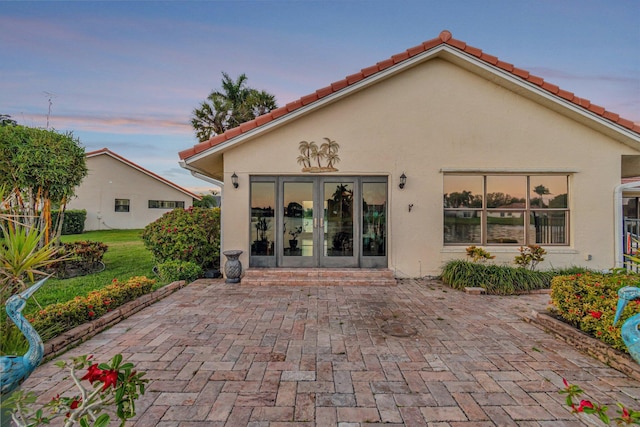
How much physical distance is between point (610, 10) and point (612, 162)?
4688 millimetres

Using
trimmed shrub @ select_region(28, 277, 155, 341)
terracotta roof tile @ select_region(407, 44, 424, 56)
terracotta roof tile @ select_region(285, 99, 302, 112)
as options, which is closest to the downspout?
terracotta roof tile @ select_region(407, 44, 424, 56)

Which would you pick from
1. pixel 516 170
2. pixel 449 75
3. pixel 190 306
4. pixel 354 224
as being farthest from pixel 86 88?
pixel 516 170

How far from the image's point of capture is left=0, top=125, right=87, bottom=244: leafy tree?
24.6ft

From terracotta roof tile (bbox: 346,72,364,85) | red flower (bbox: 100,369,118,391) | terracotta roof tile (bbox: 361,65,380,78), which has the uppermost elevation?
terracotta roof tile (bbox: 361,65,380,78)

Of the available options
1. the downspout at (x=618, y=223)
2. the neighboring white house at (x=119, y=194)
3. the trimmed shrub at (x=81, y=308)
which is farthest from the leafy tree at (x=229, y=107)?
the downspout at (x=618, y=223)

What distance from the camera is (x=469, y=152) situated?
27.0ft

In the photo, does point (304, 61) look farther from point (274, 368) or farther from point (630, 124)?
point (274, 368)

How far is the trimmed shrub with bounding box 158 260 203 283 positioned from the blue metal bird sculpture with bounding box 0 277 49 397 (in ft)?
18.7

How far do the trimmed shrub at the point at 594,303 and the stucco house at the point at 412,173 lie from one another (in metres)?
3.50

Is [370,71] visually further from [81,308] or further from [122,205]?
[122,205]

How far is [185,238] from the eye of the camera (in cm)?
836

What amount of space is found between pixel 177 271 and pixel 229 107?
17976mm

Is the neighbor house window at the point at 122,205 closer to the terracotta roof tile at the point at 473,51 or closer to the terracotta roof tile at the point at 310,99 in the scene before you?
the terracotta roof tile at the point at 310,99

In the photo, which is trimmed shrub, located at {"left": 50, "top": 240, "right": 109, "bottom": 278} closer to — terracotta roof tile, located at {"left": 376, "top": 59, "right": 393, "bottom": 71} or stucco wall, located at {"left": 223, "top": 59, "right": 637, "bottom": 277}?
stucco wall, located at {"left": 223, "top": 59, "right": 637, "bottom": 277}
